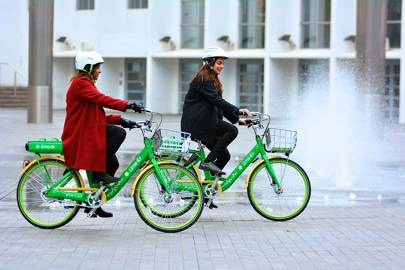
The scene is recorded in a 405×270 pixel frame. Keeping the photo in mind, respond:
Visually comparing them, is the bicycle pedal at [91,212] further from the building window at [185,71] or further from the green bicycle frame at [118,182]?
the building window at [185,71]

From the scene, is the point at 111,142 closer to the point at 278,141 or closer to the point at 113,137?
the point at 113,137

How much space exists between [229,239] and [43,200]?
1.80 meters

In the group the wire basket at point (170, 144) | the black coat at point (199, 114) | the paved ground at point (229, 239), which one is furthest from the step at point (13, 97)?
the wire basket at point (170, 144)

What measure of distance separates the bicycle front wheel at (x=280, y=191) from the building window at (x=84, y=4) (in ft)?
115

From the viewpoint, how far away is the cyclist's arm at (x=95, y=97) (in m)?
8.19

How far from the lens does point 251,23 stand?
38.9m

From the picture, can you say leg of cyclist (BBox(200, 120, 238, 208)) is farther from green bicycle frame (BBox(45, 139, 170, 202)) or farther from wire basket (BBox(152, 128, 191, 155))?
green bicycle frame (BBox(45, 139, 170, 202))

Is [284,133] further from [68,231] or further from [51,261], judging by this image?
[51,261]

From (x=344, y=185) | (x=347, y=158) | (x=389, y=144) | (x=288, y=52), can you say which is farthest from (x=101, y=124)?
(x=288, y=52)

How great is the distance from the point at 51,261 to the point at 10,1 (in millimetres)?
39033

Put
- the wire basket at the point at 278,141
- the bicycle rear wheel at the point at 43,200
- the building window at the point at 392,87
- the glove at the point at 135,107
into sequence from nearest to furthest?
the glove at the point at 135,107
the bicycle rear wheel at the point at 43,200
the wire basket at the point at 278,141
the building window at the point at 392,87

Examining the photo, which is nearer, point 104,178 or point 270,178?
point 104,178

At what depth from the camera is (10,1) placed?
44469 mm

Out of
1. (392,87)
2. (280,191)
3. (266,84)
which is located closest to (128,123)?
(280,191)
